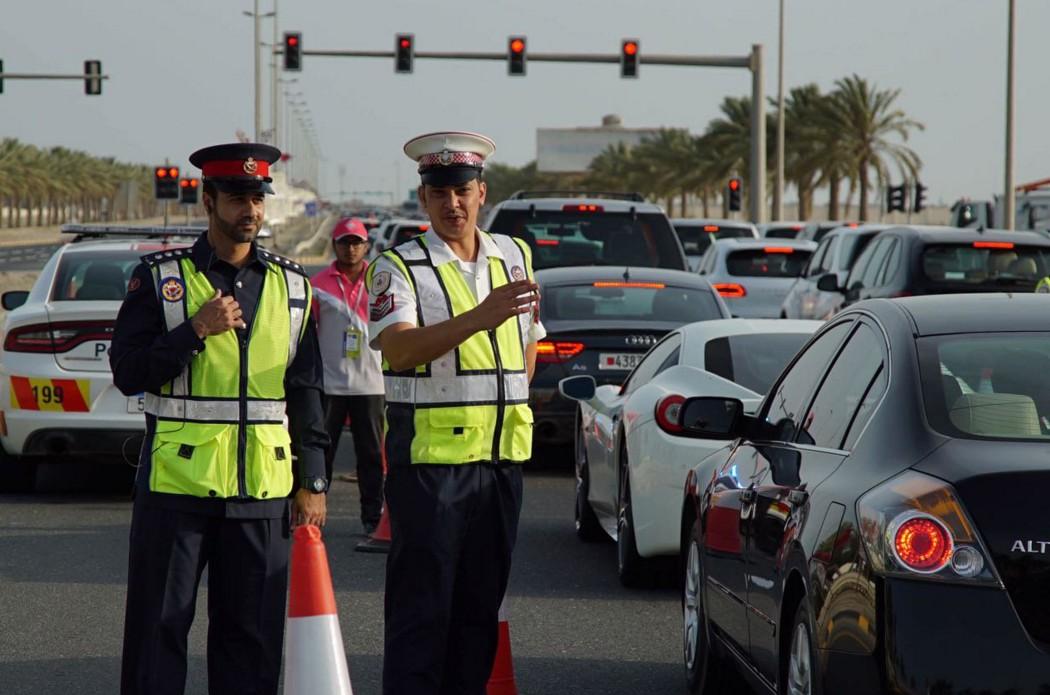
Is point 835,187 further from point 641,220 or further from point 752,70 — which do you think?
point 641,220

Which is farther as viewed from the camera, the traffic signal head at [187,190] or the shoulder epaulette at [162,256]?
the traffic signal head at [187,190]

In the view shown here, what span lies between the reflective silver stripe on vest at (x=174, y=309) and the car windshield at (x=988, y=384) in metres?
1.96

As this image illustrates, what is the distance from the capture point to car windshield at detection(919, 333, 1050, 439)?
4.66 meters

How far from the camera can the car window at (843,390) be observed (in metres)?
5.14

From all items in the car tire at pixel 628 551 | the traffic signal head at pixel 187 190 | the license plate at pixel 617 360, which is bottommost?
the car tire at pixel 628 551

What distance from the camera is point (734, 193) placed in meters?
50.8

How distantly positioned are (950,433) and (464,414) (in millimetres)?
1547

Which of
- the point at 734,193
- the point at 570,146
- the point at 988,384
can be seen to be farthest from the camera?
the point at 570,146

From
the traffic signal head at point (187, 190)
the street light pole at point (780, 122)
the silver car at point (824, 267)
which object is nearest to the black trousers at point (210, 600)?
the silver car at point (824, 267)

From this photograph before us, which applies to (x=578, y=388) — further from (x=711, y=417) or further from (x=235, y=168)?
(x=235, y=168)

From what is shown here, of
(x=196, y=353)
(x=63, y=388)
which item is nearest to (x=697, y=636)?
(x=196, y=353)

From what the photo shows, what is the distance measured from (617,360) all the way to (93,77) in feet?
112

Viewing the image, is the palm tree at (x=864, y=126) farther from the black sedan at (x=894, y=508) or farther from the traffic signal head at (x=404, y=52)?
the black sedan at (x=894, y=508)

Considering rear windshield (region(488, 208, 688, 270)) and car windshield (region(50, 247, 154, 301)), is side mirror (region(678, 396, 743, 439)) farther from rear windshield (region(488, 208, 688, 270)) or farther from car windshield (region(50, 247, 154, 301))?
rear windshield (region(488, 208, 688, 270))
